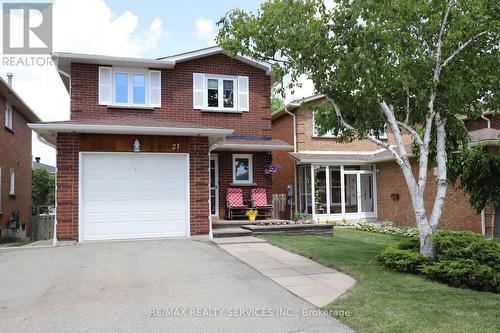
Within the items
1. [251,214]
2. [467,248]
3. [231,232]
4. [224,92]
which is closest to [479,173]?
[467,248]

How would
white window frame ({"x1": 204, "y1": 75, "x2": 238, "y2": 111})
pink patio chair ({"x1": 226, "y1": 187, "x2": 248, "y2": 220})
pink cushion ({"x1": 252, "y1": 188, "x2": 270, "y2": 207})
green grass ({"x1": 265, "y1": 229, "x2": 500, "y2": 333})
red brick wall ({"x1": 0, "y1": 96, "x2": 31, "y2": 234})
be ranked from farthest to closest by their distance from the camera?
red brick wall ({"x1": 0, "y1": 96, "x2": 31, "y2": 234}), white window frame ({"x1": 204, "y1": 75, "x2": 238, "y2": 111}), pink cushion ({"x1": 252, "y1": 188, "x2": 270, "y2": 207}), pink patio chair ({"x1": 226, "y1": 187, "x2": 248, "y2": 220}), green grass ({"x1": 265, "y1": 229, "x2": 500, "y2": 333})

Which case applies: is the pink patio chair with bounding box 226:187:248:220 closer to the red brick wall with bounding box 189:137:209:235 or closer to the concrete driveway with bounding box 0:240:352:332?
the red brick wall with bounding box 189:137:209:235

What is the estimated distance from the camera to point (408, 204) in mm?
17328

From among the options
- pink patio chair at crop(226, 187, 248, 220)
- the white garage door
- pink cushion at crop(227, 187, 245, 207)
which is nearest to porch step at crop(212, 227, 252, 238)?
the white garage door

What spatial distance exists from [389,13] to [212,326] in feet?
20.5

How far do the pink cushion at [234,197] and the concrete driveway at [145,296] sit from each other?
19.6 ft

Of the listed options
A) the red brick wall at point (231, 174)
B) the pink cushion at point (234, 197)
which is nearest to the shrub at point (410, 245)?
the pink cushion at point (234, 197)

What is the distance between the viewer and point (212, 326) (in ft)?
16.4

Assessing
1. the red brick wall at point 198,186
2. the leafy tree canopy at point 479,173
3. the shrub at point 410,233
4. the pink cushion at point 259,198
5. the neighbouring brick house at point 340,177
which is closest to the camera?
the leafy tree canopy at point 479,173

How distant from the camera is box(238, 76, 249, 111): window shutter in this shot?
1627 centimetres

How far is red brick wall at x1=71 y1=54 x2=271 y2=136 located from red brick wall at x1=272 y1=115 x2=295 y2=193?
148 inches

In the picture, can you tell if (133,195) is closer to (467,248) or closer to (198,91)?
(198,91)

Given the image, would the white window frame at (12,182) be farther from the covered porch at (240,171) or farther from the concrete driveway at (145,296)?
the concrete driveway at (145,296)

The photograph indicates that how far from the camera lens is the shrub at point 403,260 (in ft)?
25.4
